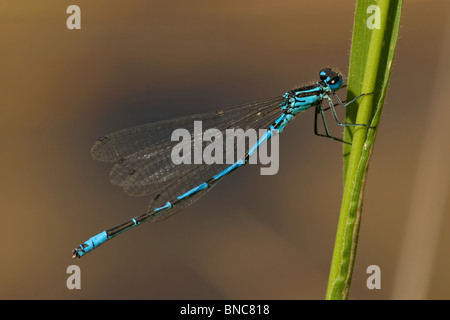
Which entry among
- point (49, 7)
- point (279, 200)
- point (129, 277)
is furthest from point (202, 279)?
point (49, 7)

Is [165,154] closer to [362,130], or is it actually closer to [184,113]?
[362,130]

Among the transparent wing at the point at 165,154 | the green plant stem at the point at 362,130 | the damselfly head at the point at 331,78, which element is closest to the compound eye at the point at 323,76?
the damselfly head at the point at 331,78

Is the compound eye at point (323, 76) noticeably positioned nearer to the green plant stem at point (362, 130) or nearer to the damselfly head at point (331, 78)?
the damselfly head at point (331, 78)

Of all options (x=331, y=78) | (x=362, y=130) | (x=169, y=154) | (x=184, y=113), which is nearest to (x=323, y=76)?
(x=331, y=78)

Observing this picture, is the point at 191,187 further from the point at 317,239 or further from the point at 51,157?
the point at 51,157

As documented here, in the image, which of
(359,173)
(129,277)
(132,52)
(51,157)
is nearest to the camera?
(359,173)

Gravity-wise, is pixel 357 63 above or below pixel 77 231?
above
